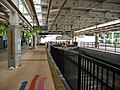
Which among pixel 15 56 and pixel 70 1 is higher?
pixel 70 1

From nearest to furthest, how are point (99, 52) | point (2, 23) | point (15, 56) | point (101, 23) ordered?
point (15, 56) < point (2, 23) < point (99, 52) < point (101, 23)

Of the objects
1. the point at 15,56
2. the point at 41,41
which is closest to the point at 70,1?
the point at 15,56

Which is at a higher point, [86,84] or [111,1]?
[111,1]

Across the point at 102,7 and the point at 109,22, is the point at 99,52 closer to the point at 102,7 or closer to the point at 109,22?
the point at 109,22

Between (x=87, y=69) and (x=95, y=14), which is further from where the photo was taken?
(x=95, y=14)

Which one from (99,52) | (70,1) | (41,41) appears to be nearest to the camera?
(70,1)

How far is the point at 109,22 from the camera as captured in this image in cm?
1828

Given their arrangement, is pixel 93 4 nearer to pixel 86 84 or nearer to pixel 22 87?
pixel 22 87

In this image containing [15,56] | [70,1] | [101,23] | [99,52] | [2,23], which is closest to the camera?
[15,56]

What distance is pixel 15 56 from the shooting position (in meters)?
7.96

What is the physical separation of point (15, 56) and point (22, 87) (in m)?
3.43

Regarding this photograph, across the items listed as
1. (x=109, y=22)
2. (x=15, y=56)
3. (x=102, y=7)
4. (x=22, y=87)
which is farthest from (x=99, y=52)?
(x=22, y=87)

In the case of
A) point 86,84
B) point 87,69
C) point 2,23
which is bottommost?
point 86,84

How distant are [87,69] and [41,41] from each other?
47.0 meters
